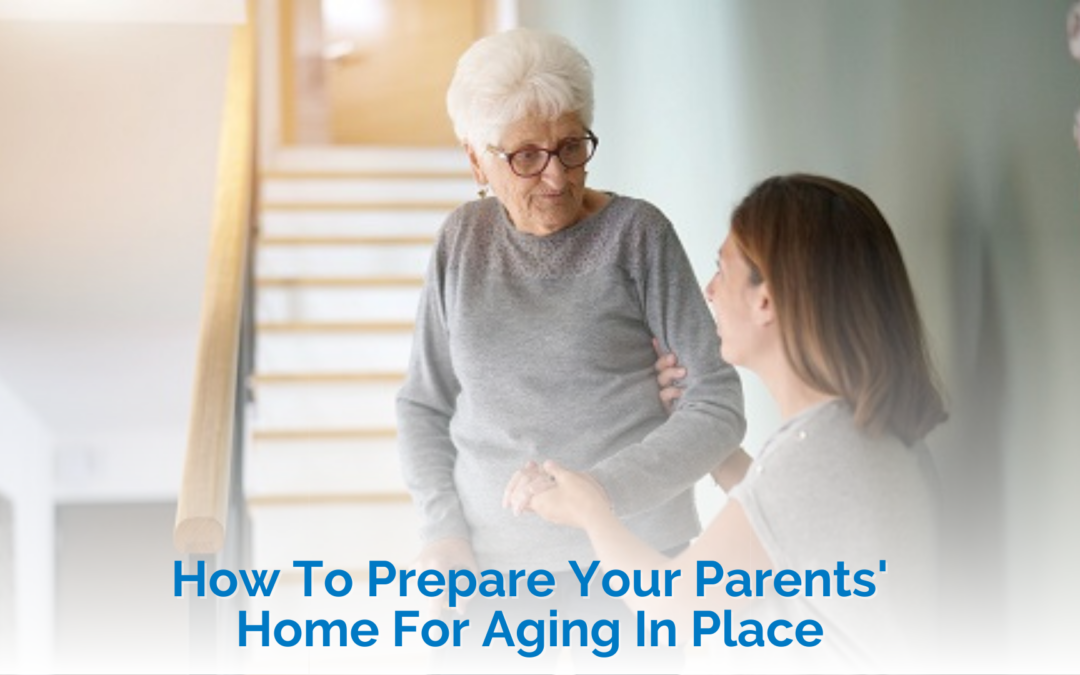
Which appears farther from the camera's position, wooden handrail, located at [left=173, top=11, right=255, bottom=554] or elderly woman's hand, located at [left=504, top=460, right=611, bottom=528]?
wooden handrail, located at [left=173, top=11, right=255, bottom=554]

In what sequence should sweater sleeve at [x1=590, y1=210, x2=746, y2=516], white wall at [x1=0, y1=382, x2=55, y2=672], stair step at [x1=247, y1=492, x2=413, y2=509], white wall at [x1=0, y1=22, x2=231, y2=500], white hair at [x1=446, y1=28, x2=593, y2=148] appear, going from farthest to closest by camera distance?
white wall at [x1=0, y1=382, x2=55, y2=672] → white wall at [x1=0, y1=22, x2=231, y2=500] → stair step at [x1=247, y1=492, x2=413, y2=509] → white hair at [x1=446, y1=28, x2=593, y2=148] → sweater sleeve at [x1=590, y1=210, x2=746, y2=516]

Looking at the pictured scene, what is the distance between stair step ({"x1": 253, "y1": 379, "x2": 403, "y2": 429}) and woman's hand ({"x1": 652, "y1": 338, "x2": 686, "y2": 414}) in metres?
3.05

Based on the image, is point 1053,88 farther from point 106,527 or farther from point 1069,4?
point 106,527

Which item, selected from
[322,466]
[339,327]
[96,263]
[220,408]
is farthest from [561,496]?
[96,263]

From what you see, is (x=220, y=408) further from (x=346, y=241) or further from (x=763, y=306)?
(x=346, y=241)

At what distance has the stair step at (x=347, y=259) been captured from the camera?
597 cm

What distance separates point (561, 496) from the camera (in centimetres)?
166

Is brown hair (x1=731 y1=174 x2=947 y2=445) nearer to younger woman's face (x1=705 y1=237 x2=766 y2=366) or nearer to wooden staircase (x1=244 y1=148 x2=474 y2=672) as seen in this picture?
younger woman's face (x1=705 y1=237 x2=766 y2=366)

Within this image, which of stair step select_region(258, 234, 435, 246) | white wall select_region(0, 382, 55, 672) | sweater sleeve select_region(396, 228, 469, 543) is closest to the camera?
sweater sleeve select_region(396, 228, 469, 543)

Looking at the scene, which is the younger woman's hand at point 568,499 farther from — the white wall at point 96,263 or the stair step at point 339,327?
the stair step at point 339,327

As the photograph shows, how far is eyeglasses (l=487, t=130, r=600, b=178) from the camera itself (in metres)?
1.88

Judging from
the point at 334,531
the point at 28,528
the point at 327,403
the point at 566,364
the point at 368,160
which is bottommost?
the point at 28,528

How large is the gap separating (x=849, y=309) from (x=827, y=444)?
131 millimetres

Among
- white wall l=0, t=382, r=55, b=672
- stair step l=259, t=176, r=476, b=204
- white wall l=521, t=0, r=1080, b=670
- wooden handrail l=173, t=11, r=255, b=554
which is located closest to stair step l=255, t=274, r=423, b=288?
wooden handrail l=173, t=11, r=255, b=554
